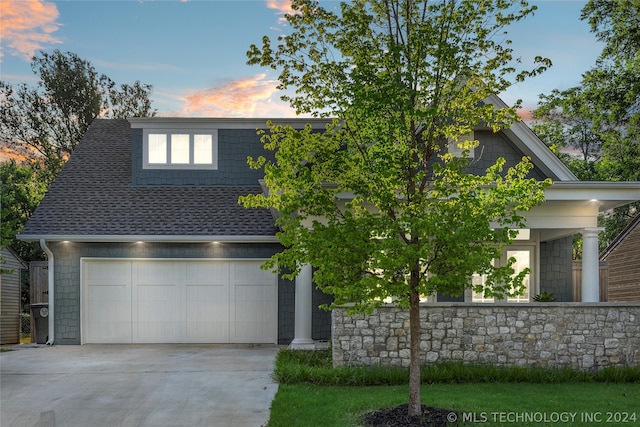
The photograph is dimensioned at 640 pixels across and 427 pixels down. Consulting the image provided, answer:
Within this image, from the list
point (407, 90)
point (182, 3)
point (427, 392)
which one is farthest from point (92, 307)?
→ point (407, 90)

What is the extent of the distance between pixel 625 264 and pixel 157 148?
51.9 feet

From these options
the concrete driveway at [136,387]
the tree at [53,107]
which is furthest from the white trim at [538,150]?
the tree at [53,107]

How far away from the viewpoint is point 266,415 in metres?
7.95

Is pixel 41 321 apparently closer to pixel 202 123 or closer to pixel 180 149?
pixel 180 149

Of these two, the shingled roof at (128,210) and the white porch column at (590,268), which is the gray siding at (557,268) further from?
the shingled roof at (128,210)

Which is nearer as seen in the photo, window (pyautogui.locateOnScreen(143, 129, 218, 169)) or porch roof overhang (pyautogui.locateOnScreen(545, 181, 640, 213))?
porch roof overhang (pyautogui.locateOnScreen(545, 181, 640, 213))

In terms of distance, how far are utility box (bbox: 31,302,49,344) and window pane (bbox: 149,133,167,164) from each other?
15.6ft

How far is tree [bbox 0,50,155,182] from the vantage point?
97.4 feet

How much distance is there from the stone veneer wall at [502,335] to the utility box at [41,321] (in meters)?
8.73

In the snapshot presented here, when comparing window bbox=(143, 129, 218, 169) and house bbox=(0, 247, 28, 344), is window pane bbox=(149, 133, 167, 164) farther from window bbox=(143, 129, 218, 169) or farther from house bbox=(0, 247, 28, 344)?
house bbox=(0, 247, 28, 344)

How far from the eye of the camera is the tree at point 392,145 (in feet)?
24.2

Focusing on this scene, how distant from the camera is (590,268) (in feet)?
42.5

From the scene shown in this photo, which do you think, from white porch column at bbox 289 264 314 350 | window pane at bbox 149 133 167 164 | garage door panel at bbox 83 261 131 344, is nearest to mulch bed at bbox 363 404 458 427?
white porch column at bbox 289 264 314 350

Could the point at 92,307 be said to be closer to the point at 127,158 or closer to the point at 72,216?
the point at 72,216
